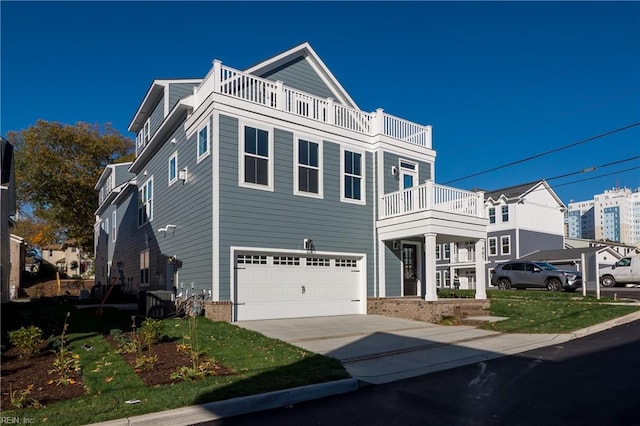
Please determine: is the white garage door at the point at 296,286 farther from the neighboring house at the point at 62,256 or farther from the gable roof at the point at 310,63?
Result: the neighboring house at the point at 62,256

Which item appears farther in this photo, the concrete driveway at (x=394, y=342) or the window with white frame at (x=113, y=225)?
the window with white frame at (x=113, y=225)

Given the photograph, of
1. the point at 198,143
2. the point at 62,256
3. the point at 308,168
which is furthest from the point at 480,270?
the point at 62,256

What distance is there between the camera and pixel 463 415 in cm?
606

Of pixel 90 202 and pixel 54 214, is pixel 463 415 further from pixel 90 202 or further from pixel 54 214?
pixel 54 214

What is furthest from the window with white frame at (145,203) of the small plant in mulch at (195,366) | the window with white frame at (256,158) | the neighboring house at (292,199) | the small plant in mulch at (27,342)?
the small plant in mulch at (195,366)

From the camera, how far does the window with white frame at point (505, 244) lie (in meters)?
40.2

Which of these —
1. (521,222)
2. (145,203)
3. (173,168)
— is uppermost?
(173,168)

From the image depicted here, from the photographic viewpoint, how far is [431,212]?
51.2ft

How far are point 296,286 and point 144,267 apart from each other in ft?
29.2

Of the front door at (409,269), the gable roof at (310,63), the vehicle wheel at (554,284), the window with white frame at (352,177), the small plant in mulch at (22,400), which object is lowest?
the small plant in mulch at (22,400)

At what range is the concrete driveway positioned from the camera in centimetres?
898

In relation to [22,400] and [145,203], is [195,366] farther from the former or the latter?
[145,203]

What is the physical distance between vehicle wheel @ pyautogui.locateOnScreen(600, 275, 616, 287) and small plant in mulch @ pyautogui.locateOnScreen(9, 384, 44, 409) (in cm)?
3235

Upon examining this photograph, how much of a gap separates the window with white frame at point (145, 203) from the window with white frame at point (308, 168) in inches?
316
